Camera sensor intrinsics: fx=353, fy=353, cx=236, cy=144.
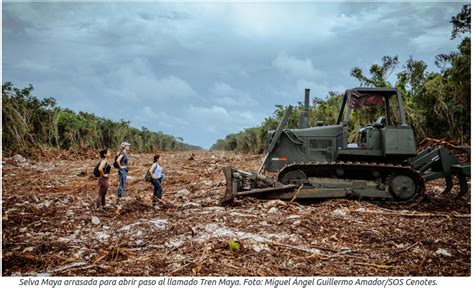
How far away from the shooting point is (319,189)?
23.0 ft

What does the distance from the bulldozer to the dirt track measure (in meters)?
0.33

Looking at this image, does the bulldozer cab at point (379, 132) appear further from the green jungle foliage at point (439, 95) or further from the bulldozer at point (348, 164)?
the green jungle foliage at point (439, 95)

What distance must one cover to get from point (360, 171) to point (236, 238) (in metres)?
3.91

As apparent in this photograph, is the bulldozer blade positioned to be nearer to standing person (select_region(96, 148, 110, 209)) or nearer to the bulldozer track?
the bulldozer track

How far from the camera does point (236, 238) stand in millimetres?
4578

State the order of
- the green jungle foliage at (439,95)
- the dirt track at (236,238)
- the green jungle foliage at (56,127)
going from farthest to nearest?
the green jungle foliage at (439,95) → the green jungle foliage at (56,127) → the dirt track at (236,238)

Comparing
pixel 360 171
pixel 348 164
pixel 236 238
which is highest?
pixel 348 164

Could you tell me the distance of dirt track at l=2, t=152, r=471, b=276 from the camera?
12.3 feet

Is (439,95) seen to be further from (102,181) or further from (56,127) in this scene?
(56,127)

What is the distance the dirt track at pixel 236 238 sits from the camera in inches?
148

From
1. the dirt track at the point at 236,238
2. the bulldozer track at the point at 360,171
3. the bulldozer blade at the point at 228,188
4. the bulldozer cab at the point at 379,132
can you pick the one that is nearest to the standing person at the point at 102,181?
the dirt track at the point at 236,238

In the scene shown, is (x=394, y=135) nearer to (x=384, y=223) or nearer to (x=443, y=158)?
(x=443, y=158)

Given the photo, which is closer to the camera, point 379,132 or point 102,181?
point 102,181

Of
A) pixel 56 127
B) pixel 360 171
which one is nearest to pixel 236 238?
pixel 360 171
